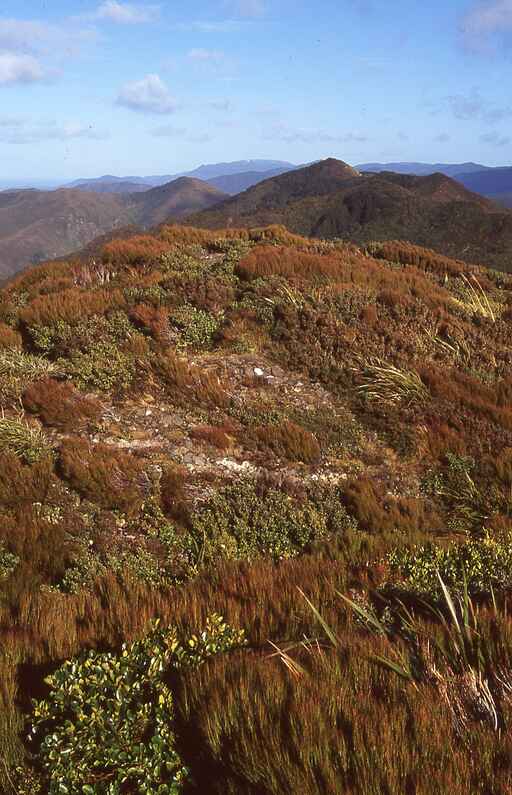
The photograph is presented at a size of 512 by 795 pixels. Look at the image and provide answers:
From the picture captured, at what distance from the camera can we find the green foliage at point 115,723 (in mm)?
2234

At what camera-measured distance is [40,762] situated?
238cm

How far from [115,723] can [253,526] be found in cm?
328

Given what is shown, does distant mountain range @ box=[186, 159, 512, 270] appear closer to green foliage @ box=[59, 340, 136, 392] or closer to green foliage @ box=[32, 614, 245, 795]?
green foliage @ box=[59, 340, 136, 392]

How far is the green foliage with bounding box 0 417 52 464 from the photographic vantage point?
20.5ft

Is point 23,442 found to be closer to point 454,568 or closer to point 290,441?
point 290,441

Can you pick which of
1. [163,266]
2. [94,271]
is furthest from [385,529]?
[94,271]

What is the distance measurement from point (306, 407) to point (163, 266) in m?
6.37

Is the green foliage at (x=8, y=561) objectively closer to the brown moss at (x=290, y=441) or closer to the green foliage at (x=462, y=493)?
the brown moss at (x=290, y=441)

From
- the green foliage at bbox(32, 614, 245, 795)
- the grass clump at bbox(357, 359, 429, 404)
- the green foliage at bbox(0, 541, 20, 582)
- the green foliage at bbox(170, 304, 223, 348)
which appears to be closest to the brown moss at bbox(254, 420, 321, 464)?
the grass clump at bbox(357, 359, 429, 404)

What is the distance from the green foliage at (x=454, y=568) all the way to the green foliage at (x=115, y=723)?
1772mm

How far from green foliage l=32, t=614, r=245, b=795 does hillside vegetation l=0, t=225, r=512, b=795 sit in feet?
0.04

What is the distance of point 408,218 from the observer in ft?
303

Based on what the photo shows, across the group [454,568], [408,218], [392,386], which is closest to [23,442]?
[454,568]

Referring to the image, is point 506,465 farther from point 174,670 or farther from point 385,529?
point 174,670
